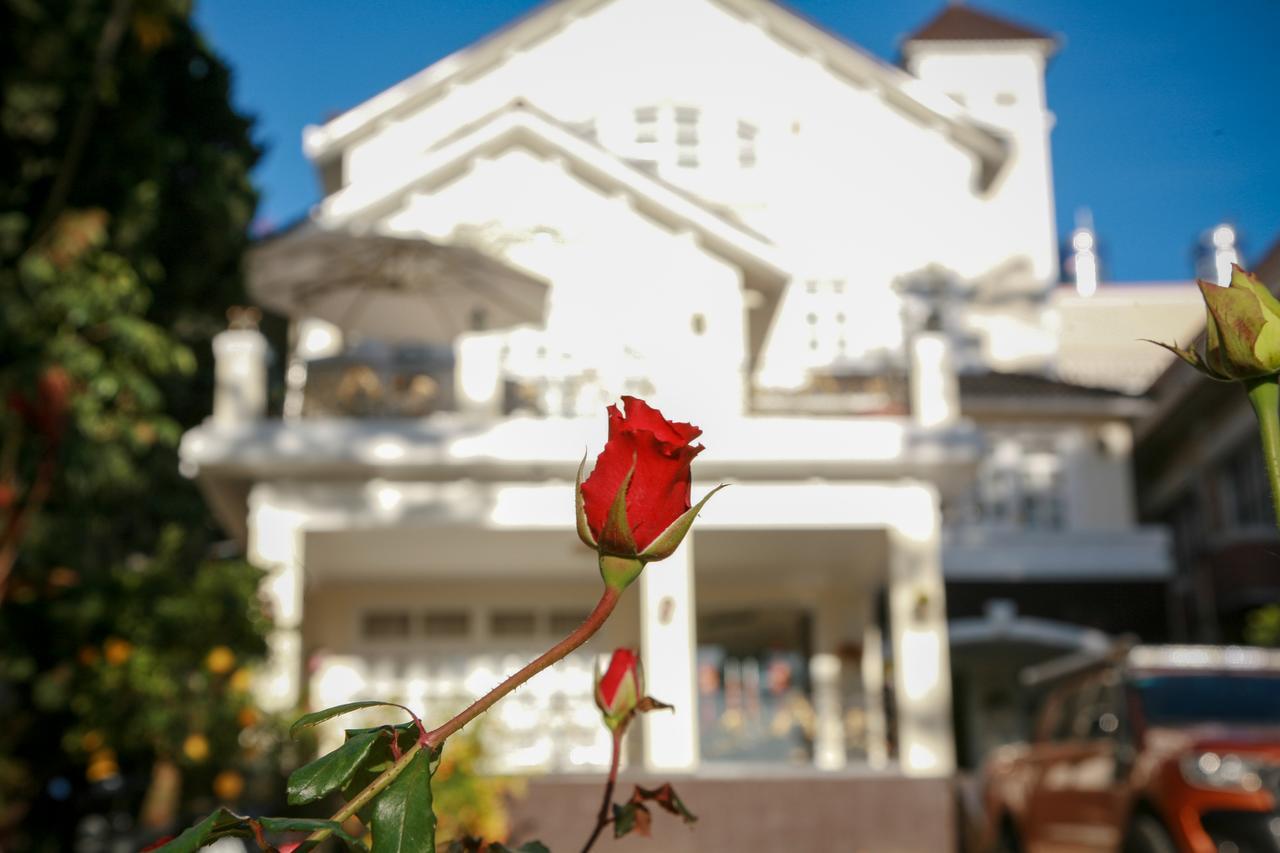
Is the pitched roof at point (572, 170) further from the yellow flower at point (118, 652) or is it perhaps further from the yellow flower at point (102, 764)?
the yellow flower at point (102, 764)

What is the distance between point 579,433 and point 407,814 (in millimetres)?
11548

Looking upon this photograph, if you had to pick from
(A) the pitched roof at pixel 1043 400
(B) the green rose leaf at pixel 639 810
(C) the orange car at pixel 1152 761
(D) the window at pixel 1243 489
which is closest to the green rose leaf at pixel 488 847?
(B) the green rose leaf at pixel 639 810

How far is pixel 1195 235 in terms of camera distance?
36.6m

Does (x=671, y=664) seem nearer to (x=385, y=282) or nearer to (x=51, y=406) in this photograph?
(x=385, y=282)

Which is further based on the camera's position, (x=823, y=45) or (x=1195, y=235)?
(x=1195, y=235)

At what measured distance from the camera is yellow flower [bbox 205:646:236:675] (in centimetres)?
977

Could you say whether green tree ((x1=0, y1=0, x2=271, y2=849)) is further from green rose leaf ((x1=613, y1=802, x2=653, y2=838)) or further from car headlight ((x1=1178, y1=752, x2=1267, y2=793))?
green rose leaf ((x1=613, y1=802, x2=653, y2=838))

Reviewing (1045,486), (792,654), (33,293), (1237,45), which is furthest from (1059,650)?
(1237,45)

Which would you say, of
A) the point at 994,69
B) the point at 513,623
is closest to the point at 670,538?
the point at 513,623

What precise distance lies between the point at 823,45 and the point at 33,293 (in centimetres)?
1204

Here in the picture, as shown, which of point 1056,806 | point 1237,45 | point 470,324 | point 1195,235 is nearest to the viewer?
point 1237,45

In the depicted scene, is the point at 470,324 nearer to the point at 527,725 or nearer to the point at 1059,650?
the point at 527,725

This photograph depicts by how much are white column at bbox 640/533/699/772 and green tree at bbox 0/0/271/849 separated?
3218 mm

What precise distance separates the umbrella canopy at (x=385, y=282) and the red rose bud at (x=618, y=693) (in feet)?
35.7
